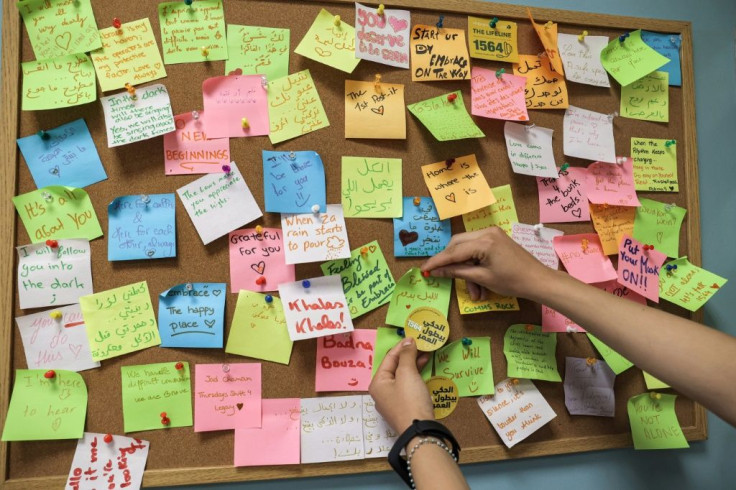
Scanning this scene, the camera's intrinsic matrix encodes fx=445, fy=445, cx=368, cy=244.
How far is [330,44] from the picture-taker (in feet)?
2.64

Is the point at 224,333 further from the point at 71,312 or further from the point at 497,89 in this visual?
the point at 497,89

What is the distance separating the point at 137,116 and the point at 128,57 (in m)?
0.10

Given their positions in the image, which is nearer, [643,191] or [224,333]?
[224,333]

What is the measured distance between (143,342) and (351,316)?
360 mm

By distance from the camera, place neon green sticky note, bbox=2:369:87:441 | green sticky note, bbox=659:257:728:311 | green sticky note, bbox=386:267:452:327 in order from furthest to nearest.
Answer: green sticky note, bbox=659:257:728:311 < green sticky note, bbox=386:267:452:327 < neon green sticky note, bbox=2:369:87:441

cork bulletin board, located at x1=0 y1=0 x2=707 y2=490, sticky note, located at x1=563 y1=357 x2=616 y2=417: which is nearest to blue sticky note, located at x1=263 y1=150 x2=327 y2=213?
cork bulletin board, located at x1=0 y1=0 x2=707 y2=490

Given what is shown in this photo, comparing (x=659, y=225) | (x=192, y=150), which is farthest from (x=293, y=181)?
(x=659, y=225)

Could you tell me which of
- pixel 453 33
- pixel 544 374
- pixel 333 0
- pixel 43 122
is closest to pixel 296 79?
pixel 333 0

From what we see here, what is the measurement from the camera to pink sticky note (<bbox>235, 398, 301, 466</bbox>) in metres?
0.78

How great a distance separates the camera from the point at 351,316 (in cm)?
82

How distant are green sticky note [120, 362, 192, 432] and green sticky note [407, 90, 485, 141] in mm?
610

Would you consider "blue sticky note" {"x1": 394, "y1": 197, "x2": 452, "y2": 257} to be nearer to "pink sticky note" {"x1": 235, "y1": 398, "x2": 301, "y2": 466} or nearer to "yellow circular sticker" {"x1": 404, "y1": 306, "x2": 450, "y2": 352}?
"yellow circular sticker" {"x1": 404, "y1": 306, "x2": 450, "y2": 352}

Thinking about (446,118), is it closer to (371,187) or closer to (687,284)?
(371,187)

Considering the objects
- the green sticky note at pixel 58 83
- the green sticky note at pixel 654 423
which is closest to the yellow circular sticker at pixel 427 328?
the green sticky note at pixel 654 423
